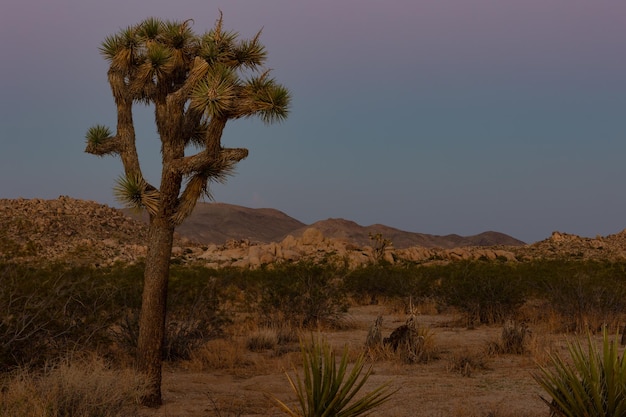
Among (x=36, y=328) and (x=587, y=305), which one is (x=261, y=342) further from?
(x=587, y=305)

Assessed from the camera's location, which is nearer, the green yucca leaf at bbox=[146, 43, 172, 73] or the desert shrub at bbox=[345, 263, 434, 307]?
the green yucca leaf at bbox=[146, 43, 172, 73]

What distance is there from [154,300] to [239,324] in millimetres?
8108

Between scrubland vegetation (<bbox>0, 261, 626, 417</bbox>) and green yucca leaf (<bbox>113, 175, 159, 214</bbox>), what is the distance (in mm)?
1890

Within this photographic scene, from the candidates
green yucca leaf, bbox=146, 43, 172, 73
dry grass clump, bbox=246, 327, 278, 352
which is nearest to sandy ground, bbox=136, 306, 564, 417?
dry grass clump, bbox=246, 327, 278, 352

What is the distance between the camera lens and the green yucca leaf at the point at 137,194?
914 centimetres

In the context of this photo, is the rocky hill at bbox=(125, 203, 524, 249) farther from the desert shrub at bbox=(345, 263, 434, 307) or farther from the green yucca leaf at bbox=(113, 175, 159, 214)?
the green yucca leaf at bbox=(113, 175, 159, 214)

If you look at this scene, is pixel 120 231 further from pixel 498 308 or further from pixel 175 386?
pixel 175 386

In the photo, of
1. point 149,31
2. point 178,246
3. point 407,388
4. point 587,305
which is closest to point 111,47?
point 149,31

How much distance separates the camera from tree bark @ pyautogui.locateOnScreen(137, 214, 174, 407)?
9102 mm

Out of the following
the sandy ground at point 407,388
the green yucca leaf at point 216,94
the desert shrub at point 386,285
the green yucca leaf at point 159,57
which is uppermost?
the green yucca leaf at point 159,57

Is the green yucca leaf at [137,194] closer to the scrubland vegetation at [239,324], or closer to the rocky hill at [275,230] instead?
the scrubland vegetation at [239,324]

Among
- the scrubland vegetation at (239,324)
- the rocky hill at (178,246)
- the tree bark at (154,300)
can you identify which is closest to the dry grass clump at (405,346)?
the scrubland vegetation at (239,324)

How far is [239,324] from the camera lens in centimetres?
1705

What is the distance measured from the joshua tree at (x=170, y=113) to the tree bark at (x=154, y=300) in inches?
0.5
